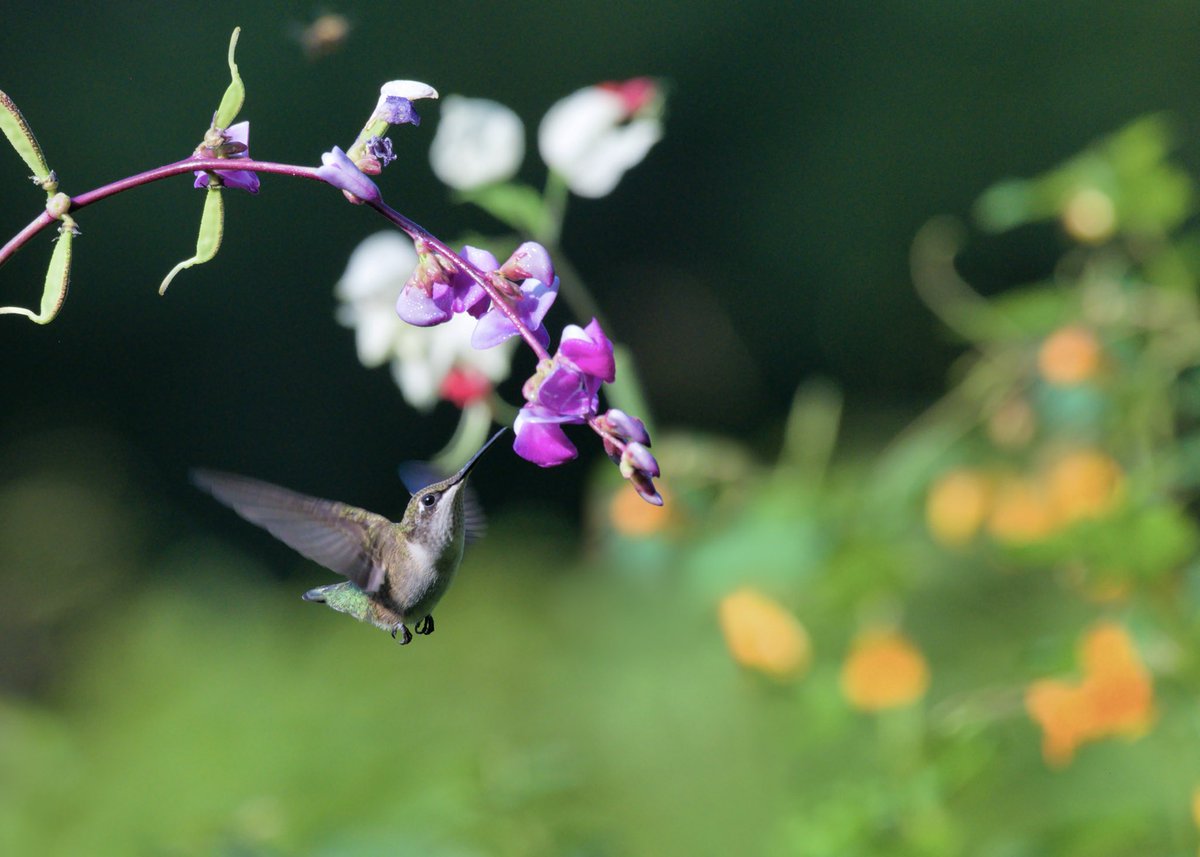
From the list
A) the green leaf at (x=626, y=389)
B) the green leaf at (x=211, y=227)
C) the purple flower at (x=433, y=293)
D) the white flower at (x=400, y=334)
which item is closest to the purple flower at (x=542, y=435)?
the purple flower at (x=433, y=293)

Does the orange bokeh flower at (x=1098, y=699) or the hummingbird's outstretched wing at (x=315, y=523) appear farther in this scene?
the orange bokeh flower at (x=1098, y=699)

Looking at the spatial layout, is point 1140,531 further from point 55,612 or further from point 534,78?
point 534,78

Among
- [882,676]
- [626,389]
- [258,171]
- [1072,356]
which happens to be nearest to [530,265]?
[258,171]

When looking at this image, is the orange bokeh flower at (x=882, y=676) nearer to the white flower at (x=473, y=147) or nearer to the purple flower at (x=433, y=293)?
the white flower at (x=473, y=147)

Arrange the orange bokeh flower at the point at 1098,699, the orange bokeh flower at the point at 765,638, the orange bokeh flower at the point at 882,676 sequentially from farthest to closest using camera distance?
the orange bokeh flower at the point at 765,638, the orange bokeh flower at the point at 882,676, the orange bokeh flower at the point at 1098,699

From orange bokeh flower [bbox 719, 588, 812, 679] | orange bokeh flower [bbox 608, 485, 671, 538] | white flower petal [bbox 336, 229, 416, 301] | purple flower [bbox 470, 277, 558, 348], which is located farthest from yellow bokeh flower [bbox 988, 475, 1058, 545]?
purple flower [bbox 470, 277, 558, 348]

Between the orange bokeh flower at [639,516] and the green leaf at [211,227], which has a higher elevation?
the orange bokeh flower at [639,516]
